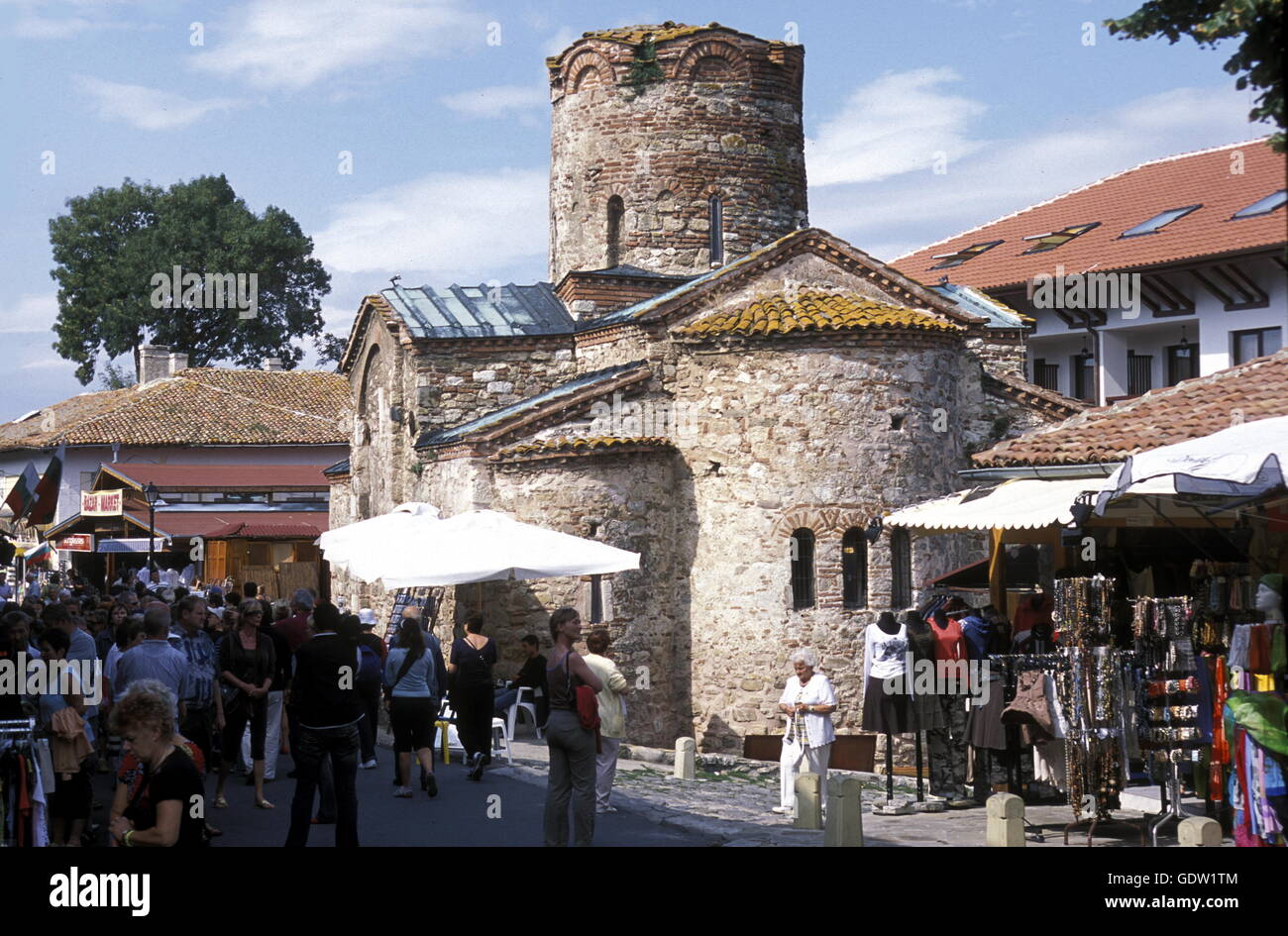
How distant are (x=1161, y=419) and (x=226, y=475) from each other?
3310cm

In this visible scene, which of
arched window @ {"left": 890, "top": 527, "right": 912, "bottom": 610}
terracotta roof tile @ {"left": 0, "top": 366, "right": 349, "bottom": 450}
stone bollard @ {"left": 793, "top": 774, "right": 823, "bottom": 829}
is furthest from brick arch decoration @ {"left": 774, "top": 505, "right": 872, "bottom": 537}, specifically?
terracotta roof tile @ {"left": 0, "top": 366, "right": 349, "bottom": 450}

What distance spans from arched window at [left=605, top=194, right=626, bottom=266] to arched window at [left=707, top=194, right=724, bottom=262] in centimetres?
143

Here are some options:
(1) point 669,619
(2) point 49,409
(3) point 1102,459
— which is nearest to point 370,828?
(3) point 1102,459

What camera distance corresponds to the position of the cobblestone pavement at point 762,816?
9.64m

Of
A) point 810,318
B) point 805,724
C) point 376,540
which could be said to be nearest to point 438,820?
point 805,724

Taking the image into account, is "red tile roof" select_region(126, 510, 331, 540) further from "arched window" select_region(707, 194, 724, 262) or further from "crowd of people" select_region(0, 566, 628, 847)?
"crowd of people" select_region(0, 566, 628, 847)

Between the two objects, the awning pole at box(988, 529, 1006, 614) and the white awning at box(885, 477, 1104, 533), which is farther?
the awning pole at box(988, 529, 1006, 614)

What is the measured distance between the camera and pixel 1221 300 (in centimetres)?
2548

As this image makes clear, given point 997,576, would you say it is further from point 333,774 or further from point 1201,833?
point 333,774

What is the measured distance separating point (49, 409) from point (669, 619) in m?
36.1

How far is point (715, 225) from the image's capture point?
77.6 ft

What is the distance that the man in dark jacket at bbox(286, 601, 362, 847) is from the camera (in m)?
8.87

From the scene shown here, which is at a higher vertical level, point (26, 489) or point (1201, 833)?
point (26, 489)

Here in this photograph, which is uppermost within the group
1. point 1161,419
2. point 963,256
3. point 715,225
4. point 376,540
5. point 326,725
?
point 963,256
